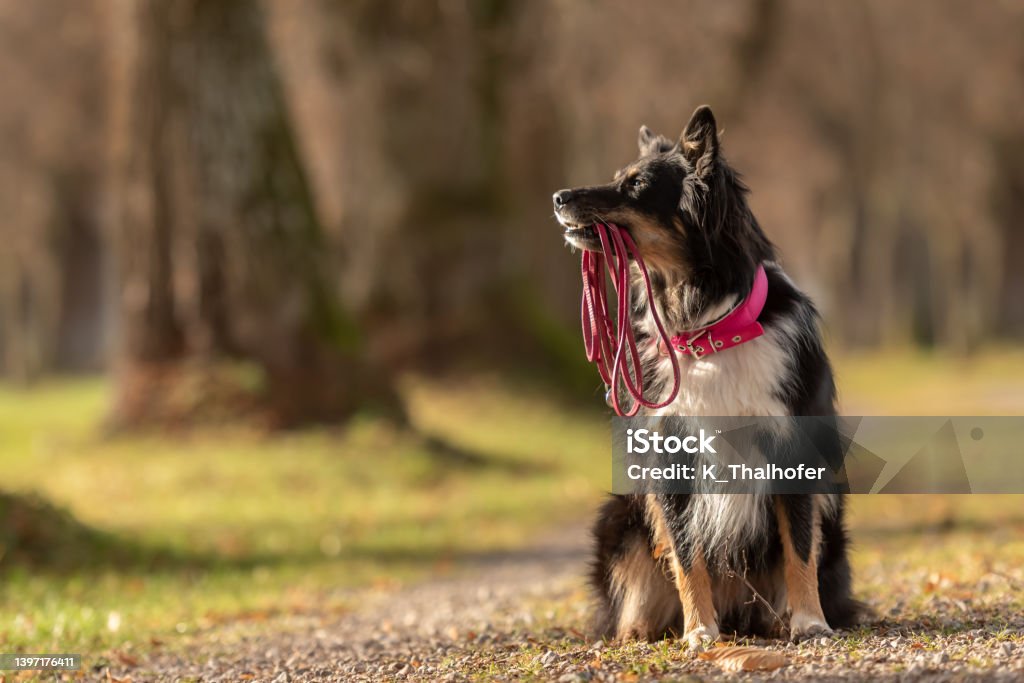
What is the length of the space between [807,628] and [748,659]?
0.63m

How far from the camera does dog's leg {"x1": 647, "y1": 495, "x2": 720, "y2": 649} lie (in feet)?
16.1

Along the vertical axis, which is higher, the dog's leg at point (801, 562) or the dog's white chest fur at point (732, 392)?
the dog's white chest fur at point (732, 392)

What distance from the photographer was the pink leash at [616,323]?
479 cm

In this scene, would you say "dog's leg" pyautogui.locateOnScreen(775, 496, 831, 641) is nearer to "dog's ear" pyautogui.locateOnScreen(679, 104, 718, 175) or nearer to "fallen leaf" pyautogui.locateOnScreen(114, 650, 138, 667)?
"dog's ear" pyautogui.locateOnScreen(679, 104, 718, 175)

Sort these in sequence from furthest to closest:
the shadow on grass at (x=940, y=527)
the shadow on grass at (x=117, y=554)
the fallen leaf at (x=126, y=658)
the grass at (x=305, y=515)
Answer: the shadow on grass at (x=940, y=527), the shadow on grass at (x=117, y=554), the grass at (x=305, y=515), the fallen leaf at (x=126, y=658)

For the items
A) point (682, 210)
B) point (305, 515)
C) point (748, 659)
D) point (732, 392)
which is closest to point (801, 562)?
point (748, 659)

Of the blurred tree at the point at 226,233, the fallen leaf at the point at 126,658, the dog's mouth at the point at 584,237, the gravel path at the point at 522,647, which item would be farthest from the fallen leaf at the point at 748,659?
the blurred tree at the point at 226,233

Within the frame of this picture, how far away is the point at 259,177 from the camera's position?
42.2 feet

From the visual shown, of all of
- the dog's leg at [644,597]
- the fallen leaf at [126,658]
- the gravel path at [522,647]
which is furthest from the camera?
the fallen leaf at [126,658]

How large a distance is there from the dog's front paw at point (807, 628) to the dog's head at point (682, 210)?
1.45 m

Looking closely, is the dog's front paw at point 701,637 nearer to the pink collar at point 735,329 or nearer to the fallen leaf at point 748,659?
the fallen leaf at point 748,659

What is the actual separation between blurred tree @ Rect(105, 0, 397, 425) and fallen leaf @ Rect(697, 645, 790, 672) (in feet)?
28.7

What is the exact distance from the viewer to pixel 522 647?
536 cm

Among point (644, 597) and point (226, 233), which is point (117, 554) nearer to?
point (226, 233)
